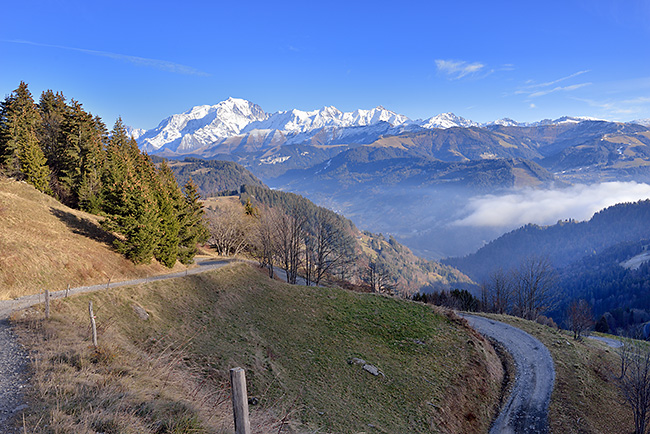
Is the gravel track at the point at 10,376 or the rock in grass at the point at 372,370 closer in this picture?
the gravel track at the point at 10,376

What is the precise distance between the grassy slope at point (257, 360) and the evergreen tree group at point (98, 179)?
11.8 meters

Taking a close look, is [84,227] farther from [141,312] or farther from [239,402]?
[239,402]

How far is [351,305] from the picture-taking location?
32.2m

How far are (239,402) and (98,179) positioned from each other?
58.4m

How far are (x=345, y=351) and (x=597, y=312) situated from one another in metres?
231

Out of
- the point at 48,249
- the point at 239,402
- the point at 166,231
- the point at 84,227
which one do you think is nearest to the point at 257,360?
the point at 239,402

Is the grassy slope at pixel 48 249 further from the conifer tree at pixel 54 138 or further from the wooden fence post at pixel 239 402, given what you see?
the wooden fence post at pixel 239 402

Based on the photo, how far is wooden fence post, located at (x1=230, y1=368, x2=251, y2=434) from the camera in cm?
535

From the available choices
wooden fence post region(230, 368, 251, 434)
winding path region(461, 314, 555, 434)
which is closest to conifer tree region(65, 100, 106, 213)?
wooden fence post region(230, 368, 251, 434)

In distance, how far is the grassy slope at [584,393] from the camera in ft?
70.2

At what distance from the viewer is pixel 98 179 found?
51.1m

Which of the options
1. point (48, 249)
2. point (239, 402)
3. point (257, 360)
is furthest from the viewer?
point (48, 249)

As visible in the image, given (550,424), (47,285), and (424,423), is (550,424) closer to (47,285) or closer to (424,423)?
(424,423)

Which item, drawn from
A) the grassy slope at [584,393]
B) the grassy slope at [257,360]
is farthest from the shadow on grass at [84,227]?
the grassy slope at [584,393]
